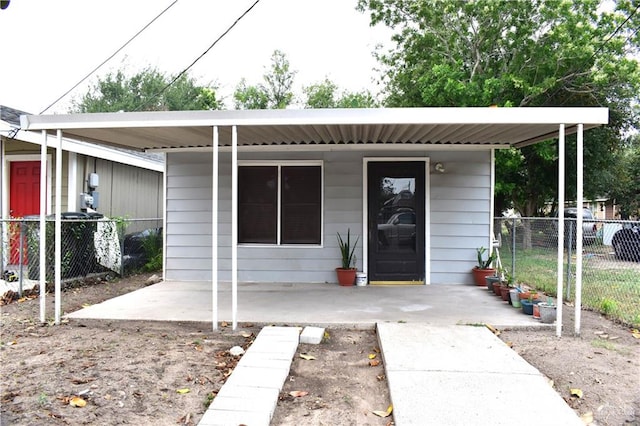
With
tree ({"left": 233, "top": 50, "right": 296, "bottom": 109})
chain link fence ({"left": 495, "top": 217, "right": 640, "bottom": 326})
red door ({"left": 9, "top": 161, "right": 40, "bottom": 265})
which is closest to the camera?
chain link fence ({"left": 495, "top": 217, "right": 640, "bottom": 326})

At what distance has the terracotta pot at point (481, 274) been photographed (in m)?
6.32

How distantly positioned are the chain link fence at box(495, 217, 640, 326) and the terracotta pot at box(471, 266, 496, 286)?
20.4 inches

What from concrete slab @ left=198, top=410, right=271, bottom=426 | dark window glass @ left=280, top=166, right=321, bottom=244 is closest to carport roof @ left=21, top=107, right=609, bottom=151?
dark window glass @ left=280, top=166, right=321, bottom=244

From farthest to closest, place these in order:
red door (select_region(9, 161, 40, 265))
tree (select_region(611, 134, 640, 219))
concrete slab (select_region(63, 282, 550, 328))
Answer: tree (select_region(611, 134, 640, 219)), red door (select_region(9, 161, 40, 265)), concrete slab (select_region(63, 282, 550, 328))

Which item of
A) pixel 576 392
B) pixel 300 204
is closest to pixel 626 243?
pixel 576 392

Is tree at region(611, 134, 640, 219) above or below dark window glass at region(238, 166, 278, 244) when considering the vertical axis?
above

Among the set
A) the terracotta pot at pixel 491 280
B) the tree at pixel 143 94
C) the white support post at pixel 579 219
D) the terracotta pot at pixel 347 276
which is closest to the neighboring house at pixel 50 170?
the terracotta pot at pixel 347 276

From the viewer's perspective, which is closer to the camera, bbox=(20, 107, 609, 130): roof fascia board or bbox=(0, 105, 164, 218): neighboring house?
bbox=(20, 107, 609, 130): roof fascia board

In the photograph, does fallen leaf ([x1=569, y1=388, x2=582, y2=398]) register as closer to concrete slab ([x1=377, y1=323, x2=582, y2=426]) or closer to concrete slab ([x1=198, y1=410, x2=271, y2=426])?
concrete slab ([x1=377, y1=323, x2=582, y2=426])

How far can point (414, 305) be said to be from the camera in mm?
5172

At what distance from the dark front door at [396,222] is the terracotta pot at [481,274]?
A: 0.76 m

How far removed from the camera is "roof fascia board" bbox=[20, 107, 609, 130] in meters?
4.04

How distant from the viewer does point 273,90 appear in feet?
83.4

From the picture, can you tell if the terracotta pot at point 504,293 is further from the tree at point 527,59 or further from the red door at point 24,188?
the red door at point 24,188
